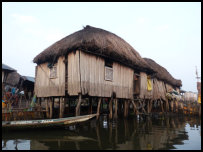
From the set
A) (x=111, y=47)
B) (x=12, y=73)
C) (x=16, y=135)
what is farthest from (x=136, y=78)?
(x=12, y=73)

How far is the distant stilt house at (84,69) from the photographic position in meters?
9.55

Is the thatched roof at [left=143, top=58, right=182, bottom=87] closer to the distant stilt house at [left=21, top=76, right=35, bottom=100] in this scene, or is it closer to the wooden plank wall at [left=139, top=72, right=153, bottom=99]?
the wooden plank wall at [left=139, top=72, right=153, bottom=99]

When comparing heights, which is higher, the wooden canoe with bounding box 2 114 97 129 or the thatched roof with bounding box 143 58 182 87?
the thatched roof with bounding box 143 58 182 87

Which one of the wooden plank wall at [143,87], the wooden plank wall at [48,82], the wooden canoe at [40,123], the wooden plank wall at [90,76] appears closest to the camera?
the wooden canoe at [40,123]

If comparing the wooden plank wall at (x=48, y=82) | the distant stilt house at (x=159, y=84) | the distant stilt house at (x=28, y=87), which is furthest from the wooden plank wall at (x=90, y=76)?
the distant stilt house at (x=28, y=87)

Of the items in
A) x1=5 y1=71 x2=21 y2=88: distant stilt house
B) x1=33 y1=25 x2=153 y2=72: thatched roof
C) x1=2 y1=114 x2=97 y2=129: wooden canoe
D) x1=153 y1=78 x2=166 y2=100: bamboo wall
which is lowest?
x1=2 y1=114 x2=97 y2=129: wooden canoe

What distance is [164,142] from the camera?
21.1ft

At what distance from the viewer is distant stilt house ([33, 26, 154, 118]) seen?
9555mm

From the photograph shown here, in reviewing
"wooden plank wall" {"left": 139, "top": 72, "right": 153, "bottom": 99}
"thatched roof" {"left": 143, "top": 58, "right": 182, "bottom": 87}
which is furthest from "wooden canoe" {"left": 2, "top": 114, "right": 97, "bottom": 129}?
"thatched roof" {"left": 143, "top": 58, "right": 182, "bottom": 87}

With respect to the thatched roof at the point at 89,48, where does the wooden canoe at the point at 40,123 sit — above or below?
below

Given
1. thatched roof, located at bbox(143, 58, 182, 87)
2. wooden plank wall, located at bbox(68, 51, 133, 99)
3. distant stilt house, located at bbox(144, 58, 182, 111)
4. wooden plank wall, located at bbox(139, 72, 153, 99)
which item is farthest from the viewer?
thatched roof, located at bbox(143, 58, 182, 87)

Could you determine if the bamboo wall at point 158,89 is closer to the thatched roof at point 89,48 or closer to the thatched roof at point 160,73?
the thatched roof at point 160,73

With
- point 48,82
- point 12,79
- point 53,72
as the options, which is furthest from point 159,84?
point 12,79

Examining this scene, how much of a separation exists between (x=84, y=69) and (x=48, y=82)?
3439mm
